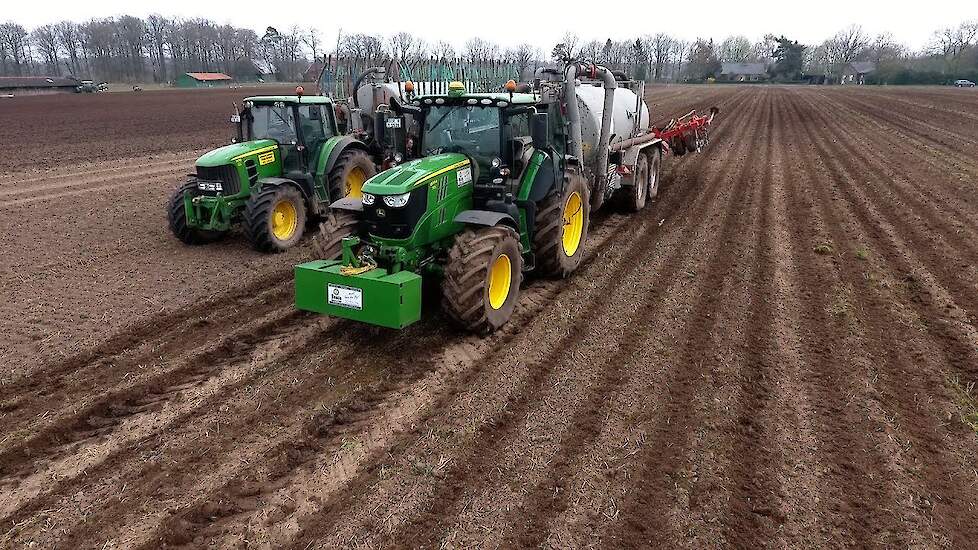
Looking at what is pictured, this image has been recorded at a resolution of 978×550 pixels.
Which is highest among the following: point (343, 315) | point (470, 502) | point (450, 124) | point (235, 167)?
point (450, 124)

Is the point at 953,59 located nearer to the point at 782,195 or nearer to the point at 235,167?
the point at 782,195

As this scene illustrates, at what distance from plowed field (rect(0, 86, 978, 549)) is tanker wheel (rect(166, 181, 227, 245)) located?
297 millimetres

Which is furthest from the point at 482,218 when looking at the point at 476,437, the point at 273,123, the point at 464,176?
the point at 273,123

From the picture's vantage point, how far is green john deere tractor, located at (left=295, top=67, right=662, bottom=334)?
5984 millimetres

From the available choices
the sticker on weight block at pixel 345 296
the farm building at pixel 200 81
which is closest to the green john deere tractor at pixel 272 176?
the sticker on weight block at pixel 345 296

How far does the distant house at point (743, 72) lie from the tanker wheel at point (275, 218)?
11794 centimetres

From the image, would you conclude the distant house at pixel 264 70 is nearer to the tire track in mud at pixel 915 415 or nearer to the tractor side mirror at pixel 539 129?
the tractor side mirror at pixel 539 129

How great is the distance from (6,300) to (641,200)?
32.9ft

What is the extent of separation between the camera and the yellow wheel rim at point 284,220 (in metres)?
9.63

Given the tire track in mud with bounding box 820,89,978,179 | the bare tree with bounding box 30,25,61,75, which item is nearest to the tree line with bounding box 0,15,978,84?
the bare tree with bounding box 30,25,61,75

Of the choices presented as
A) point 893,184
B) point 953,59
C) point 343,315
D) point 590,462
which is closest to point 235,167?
point 343,315

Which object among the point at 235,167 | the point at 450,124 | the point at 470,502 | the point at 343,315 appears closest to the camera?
the point at 470,502

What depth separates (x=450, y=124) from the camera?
730 centimetres

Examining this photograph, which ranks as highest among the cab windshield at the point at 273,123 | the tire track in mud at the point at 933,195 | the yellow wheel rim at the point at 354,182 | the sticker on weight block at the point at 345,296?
the cab windshield at the point at 273,123
